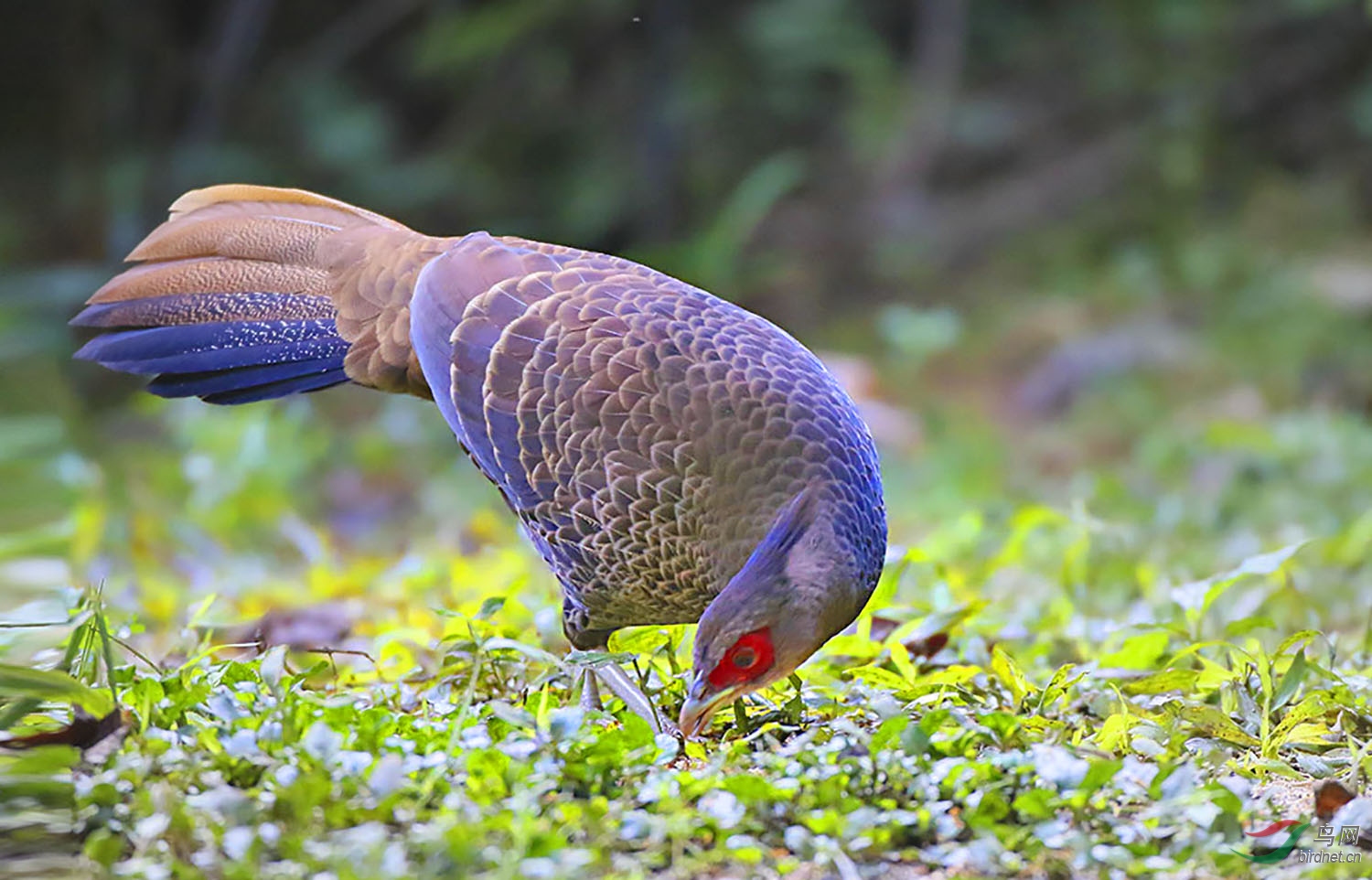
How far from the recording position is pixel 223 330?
12.5 ft

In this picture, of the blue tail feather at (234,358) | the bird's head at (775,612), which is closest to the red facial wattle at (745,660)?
A: the bird's head at (775,612)

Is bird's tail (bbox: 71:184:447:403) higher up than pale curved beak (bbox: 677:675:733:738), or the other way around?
bird's tail (bbox: 71:184:447:403)

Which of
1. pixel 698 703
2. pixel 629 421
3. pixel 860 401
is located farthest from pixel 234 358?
pixel 860 401

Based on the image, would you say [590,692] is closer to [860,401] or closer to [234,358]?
[234,358]

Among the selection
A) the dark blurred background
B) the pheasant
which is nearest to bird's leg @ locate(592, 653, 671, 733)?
the pheasant

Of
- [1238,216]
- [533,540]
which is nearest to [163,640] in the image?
[533,540]

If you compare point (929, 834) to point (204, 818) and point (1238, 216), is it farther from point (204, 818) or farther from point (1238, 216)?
point (1238, 216)

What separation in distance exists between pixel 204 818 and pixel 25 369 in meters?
7.01

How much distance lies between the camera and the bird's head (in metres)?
2.84

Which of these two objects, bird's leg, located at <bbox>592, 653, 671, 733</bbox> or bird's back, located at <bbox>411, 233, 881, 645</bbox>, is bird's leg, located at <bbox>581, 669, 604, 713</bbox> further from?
bird's back, located at <bbox>411, 233, 881, 645</bbox>

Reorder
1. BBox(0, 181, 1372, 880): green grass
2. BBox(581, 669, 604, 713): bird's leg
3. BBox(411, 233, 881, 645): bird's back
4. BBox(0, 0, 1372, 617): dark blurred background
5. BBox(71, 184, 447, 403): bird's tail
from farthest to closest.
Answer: BBox(0, 0, 1372, 617): dark blurred background, BBox(71, 184, 447, 403): bird's tail, BBox(581, 669, 604, 713): bird's leg, BBox(411, 233, 881, 645): bird's back, BBox(0, 181, 1372, 880): green grass

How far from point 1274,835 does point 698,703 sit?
105 cm

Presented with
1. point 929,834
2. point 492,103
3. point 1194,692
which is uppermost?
point 492,103

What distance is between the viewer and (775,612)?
284 centimetres
